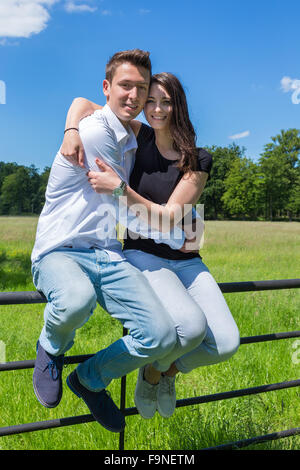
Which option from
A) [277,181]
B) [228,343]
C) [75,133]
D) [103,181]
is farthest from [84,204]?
[277,181]

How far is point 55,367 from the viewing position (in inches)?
80.3

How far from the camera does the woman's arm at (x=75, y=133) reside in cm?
219

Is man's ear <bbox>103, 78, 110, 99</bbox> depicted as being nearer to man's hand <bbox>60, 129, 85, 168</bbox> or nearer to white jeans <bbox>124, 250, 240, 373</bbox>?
man's hand <bbox>60, 129, 85, 168</bbox>

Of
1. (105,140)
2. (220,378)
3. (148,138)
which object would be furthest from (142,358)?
(220,378)

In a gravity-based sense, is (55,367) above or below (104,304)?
below

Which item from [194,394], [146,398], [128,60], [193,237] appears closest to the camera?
[146,398]

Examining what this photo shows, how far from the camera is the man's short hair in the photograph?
2355 millimetres

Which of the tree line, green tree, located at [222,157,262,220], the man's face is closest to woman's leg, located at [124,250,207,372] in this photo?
the man's face

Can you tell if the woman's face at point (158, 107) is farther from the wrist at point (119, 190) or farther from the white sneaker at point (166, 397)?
the white sneaker at point (166, 397)

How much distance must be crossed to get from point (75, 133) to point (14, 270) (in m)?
11.6

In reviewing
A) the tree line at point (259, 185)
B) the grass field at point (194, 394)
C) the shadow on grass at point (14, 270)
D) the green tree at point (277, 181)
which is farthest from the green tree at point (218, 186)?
the grass field at point (194, 394)

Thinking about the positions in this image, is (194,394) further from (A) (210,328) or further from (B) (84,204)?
(B) (84,204)

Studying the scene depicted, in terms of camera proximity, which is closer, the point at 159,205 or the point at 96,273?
the point at 96,273

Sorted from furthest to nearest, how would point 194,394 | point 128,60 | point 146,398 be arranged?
point 194,394 → point 128,60 → point 146,398
